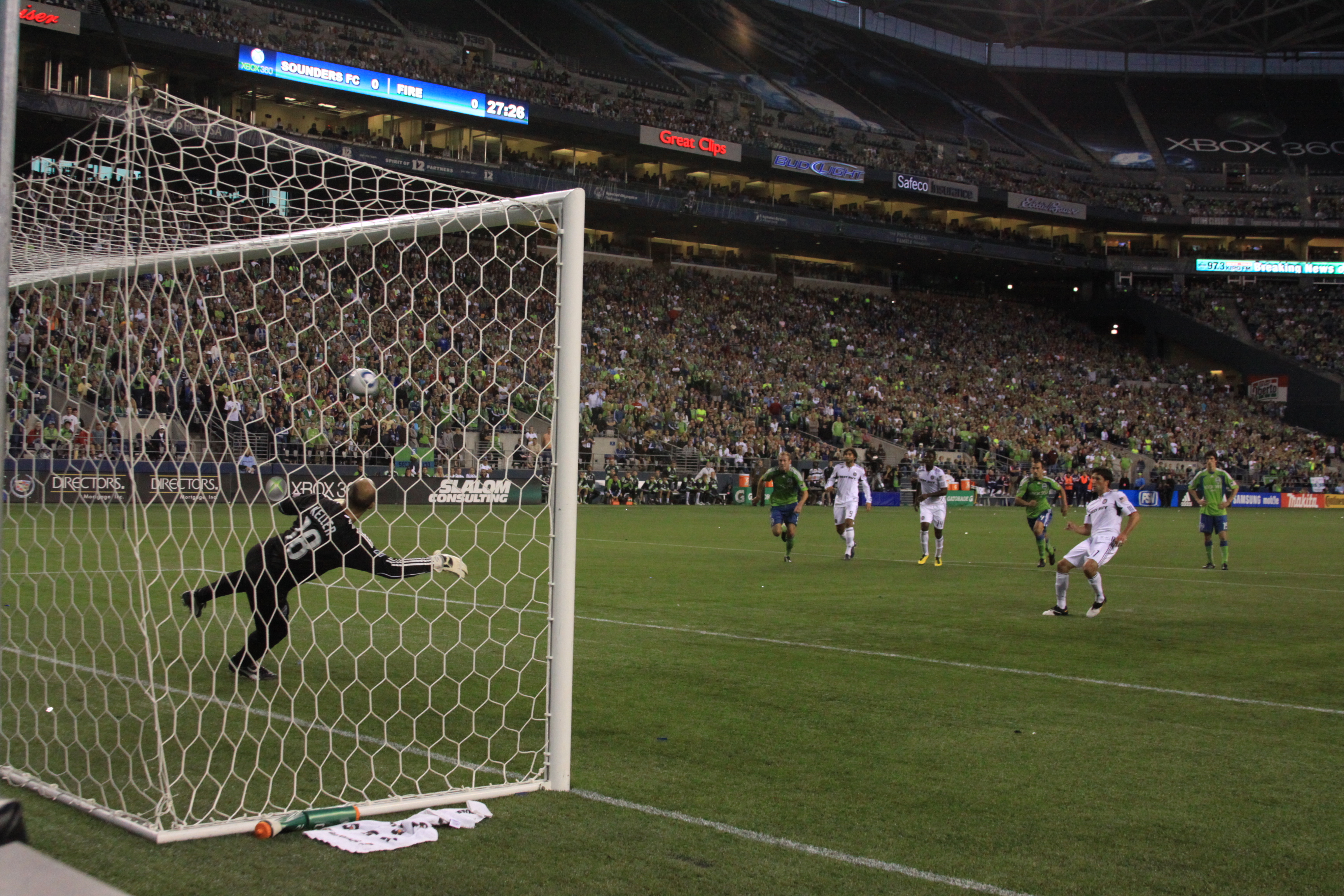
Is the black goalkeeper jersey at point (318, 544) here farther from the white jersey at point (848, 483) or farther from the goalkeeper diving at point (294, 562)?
the white jersey at point (848, 483)

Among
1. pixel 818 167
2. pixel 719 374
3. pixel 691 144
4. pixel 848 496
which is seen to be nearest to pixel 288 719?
pixel 848 496

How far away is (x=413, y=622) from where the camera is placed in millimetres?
10242

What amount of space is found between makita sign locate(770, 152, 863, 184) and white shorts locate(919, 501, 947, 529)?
3582 cm

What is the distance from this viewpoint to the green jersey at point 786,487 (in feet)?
59.0

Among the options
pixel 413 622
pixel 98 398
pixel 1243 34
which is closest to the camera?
pixel 98 398

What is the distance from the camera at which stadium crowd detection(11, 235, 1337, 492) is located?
8633mm

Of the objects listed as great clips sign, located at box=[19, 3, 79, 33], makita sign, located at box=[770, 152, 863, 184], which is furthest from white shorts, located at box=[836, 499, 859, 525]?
makita sign, located at box=[770, 152, 863, 184]

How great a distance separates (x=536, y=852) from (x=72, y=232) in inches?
213

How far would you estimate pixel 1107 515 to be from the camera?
40.1 ft

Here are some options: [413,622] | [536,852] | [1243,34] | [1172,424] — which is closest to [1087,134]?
[1243,34]

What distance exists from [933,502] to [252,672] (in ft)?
42.3

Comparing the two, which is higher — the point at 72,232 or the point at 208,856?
the point at 72,232

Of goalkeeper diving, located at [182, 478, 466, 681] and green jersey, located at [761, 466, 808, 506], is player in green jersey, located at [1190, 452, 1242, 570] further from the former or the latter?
goalkeeper diving, located at [182, 478, 466, 681]

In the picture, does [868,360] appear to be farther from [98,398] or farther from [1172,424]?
[98,398]
